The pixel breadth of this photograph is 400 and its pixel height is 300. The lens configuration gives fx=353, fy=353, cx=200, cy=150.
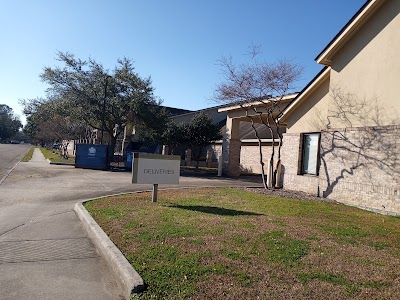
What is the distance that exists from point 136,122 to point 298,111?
17.4m

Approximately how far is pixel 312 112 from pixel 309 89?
3.18 ft

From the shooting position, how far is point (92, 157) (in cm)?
2630

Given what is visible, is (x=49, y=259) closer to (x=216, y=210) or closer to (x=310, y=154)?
(x=216, y=210)

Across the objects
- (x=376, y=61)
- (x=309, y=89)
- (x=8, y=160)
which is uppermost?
(x=376, y=61)

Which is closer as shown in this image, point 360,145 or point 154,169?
point 154,169

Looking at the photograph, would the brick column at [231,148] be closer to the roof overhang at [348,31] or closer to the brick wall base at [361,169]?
the brick wall base at [361,169]

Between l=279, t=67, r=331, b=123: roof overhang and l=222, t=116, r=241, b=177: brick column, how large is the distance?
858 centimetres

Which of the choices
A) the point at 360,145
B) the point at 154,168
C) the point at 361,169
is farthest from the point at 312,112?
the point at 154,168

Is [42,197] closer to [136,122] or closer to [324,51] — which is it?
[324,51]

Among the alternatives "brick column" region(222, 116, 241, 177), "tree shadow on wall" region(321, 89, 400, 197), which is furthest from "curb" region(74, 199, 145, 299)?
"brick column" region(222, 116, 241, 177)

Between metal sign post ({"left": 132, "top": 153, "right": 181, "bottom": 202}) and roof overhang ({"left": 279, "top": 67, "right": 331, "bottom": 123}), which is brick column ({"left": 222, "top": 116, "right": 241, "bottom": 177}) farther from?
metal sign post ({"left": 132, "top": 153, "right": 181, "bottom": 202})

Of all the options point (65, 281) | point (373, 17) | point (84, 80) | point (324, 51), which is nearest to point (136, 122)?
point (84, 80)

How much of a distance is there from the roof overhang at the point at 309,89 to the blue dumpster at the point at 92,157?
14763 mm

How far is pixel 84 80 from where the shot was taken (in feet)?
94.6
